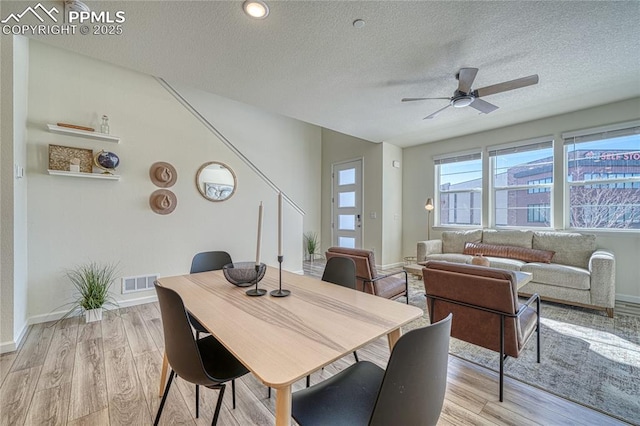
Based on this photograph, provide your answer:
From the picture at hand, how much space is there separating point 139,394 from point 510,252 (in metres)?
4.58

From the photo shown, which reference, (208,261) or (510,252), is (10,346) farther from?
(510,252)

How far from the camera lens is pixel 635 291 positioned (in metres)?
3.26

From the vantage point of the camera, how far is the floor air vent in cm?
308

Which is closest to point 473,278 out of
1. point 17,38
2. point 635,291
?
point 635,291

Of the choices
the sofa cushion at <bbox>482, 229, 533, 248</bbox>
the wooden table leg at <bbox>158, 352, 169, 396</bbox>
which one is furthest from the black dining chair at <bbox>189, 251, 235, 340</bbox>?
the sofa cushion at <bbox>482, 229, 533, 248</bbox>

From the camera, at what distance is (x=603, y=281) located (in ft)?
9.26

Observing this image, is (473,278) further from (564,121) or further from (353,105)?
(564,121)

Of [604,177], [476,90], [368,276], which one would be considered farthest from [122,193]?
[604,177]

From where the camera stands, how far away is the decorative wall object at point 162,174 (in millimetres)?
3273

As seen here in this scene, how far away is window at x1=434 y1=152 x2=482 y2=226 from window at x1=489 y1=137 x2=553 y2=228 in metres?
0.26

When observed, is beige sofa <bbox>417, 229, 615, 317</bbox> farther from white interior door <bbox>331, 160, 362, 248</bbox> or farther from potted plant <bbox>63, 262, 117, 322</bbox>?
potted plant <bbox>63, 262, 117, 322</bbox>

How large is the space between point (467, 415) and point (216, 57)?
3.31 metres

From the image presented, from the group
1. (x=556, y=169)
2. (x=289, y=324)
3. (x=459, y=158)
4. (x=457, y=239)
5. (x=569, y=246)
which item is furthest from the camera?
(x=459, y=158)

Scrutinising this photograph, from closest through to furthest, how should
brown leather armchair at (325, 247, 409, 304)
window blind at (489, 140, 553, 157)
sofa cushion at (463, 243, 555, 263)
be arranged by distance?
brown leather armchair at (325, 247, 409, 304) < sofa cushion at (463, 243, 555, 263) < window blind at (489, 140, 553, 157)
